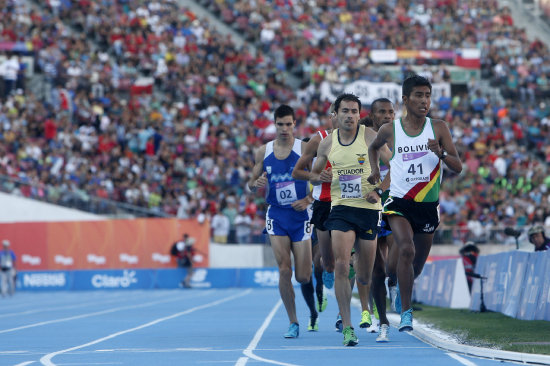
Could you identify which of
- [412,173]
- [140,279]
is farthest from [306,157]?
[140,279]

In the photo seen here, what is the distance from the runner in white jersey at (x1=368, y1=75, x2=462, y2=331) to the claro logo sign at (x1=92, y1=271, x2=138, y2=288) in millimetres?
24140

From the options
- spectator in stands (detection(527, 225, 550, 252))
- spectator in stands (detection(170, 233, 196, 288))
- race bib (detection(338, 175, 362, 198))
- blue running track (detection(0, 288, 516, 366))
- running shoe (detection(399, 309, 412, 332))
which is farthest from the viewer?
spectator in stands (detection(170, 233, 196, 288))

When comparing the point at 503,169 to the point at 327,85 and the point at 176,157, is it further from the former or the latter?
the point at 176,157

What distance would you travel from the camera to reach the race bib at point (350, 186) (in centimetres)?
1016

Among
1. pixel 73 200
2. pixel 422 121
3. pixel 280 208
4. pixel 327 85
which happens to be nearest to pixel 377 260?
pixel 280 208

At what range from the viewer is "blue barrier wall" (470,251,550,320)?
1240 centimetres

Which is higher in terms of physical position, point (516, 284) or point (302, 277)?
point (302, 277)

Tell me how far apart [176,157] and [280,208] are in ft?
76.3

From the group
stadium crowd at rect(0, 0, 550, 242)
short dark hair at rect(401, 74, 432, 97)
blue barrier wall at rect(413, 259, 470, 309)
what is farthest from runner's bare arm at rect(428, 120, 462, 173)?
stadium crowd at rect(0, 0, 550, 242)

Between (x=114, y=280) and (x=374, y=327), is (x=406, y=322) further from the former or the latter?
(x=114, y=280)

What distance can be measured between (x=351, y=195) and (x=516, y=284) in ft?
15.9

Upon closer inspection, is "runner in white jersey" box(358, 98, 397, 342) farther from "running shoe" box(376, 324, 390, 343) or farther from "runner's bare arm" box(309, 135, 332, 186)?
"runner's bare arm" box(309, 135, 332, 186)

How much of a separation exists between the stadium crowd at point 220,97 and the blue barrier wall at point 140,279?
1539mm

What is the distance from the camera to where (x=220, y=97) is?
122 feet
